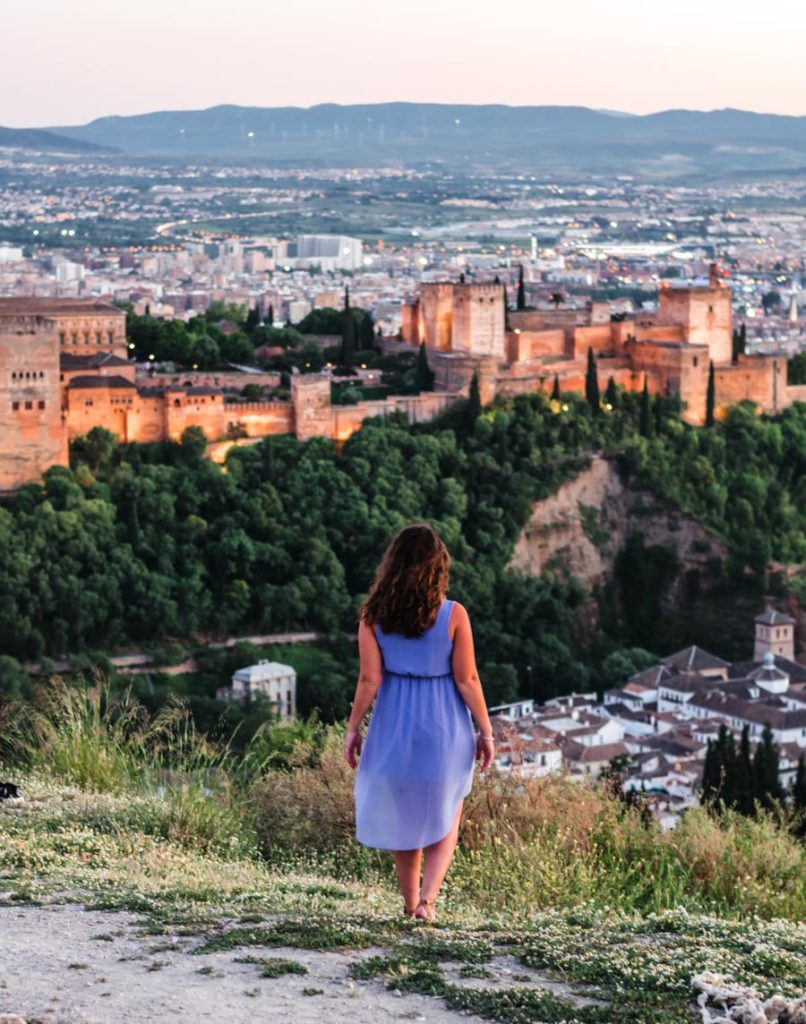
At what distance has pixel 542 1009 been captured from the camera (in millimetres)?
5078

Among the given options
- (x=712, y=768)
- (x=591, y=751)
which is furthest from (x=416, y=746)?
(x=591, y=751)

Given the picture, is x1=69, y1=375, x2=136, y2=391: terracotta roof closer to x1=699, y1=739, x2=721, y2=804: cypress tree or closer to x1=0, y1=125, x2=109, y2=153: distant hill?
x1=699, y1=739, x2=721, y2=804: cypress tree

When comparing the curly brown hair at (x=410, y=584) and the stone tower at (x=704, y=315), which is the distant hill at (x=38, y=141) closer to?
the stone tower at (x=704, y=315)

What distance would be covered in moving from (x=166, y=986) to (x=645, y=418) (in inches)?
1062

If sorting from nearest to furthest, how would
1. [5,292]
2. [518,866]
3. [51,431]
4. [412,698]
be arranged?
1. [412,698]
2. [518,866]
3. [51,431]
4. [5,292]

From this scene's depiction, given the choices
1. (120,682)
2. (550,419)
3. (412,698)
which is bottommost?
(120,682)

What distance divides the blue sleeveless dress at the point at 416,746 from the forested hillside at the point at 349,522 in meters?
19.8

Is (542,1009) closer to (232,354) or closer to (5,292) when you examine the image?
(232,354)

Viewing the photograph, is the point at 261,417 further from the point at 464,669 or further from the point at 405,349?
the point at 464,669

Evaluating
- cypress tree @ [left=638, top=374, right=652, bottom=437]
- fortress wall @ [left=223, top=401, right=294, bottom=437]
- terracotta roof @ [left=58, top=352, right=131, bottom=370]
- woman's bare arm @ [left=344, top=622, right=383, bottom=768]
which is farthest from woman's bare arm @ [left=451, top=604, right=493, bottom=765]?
cypress tree @ [left=638, top=374, right=652, bottom=437]

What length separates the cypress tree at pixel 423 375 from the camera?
3095 centimetres

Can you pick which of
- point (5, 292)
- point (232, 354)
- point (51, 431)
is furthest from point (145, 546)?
point (5, 292)

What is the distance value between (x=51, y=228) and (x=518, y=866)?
95.7 meters

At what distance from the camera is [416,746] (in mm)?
5984
